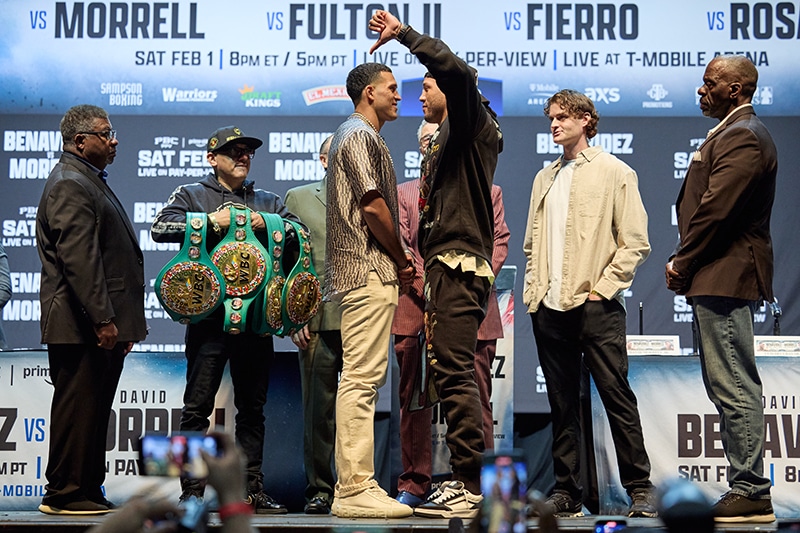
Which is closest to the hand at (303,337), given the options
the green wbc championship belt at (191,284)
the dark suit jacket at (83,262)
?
the green wbc championship belt at (191,284)

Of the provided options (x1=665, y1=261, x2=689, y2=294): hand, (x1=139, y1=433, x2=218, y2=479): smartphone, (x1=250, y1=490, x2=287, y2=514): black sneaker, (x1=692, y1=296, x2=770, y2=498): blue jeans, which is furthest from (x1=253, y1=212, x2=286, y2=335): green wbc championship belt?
(x1=139, y1=433, x2=218, y2=479): smartphone

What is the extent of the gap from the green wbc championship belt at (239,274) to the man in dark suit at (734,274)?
5.83 ft

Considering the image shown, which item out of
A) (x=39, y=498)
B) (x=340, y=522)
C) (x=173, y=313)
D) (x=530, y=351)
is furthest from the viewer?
(x=530, y=351)

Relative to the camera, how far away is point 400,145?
25.2 feet

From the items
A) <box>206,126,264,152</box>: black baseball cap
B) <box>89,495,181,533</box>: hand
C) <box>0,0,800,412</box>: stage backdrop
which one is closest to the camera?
<box>89,495,181,533</box>: hand

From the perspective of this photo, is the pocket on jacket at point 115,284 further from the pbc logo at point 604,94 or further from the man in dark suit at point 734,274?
the pbc logo at point 604,94

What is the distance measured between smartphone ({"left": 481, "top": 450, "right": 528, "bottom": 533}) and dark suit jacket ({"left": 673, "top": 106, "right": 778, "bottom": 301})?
269 centimetres

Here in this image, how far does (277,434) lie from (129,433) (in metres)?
0.77

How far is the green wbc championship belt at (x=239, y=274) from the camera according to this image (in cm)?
461

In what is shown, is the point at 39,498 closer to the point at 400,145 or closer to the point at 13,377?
the point at 13,377

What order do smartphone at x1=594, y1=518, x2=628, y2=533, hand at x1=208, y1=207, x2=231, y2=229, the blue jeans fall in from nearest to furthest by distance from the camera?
1. smartphone at x1=594, y1=518, x2=628, y2=533
2. the blue jeans
3. hand at x1=208, y1=207, x2=231, y2=229

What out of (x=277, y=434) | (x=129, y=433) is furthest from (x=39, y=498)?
(x=277, y=434)

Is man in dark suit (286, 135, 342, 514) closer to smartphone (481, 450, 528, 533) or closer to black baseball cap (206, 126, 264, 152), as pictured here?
black baseball cap (206, 126, 264, 152)

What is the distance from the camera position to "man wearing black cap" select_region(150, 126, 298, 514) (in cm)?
465
